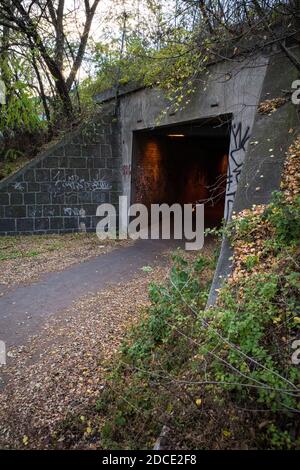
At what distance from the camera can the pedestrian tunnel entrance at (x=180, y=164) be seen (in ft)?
36.6

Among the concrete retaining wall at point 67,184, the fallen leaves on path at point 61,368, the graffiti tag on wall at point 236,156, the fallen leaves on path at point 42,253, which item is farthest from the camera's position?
the concrete retaining wall at point 67,184

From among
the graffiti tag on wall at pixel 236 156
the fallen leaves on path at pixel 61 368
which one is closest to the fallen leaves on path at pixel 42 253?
the fallen leaves on path at pixel 61 368

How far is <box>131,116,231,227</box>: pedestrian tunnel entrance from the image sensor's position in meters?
11.2

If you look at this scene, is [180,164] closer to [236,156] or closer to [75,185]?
[75,185]

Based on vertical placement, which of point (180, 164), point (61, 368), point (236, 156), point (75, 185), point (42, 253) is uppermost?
point (180, 164)

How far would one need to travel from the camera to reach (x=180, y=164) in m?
13.3

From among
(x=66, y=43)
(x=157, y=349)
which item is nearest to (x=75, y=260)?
(x=157, y=349)

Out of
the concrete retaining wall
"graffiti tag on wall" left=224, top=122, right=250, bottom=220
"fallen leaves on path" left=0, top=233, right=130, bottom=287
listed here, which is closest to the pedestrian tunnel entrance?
the concrete retaining wall

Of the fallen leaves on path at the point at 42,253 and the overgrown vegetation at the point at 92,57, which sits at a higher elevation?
the overgrown vegetation at the point at 92,57

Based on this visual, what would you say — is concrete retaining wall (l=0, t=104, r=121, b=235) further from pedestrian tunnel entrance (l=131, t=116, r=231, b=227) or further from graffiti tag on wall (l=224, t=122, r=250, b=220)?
graffiti tag on wall (l=224, t=122, r=250, b=220)

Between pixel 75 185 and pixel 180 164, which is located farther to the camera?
pixel 180 164

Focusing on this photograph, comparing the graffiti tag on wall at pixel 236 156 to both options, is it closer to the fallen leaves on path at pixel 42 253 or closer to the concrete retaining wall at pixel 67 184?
the fallen leaves on path at pixel 42 253

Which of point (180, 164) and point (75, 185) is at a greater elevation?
point (180, 164)

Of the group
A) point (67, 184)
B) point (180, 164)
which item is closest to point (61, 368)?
point (67, 184)
